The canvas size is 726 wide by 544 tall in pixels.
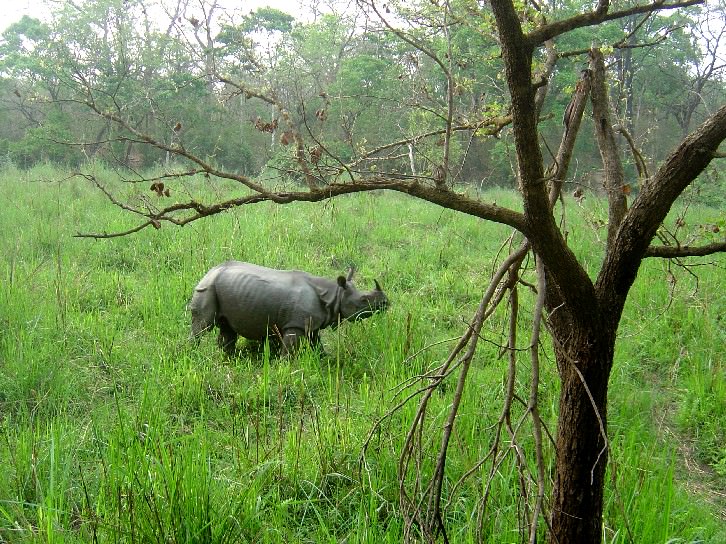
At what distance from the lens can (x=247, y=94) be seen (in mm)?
2197

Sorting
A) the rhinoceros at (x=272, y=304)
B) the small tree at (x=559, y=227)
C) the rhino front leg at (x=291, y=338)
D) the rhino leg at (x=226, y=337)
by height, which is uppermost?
the small tree at (x=559, y=227)

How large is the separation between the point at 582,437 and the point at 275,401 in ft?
8.16

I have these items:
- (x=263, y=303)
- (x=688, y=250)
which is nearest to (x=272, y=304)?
(x=263, y=303)

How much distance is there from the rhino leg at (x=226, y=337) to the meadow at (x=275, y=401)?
0.22 m

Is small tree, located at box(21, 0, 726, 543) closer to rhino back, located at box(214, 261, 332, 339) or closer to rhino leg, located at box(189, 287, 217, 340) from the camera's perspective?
rhino back, located at box(214, 261, 332, 339)

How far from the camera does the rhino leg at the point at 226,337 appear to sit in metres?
5.05

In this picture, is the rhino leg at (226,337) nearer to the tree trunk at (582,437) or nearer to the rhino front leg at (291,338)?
the rhino front leg at (291,338)

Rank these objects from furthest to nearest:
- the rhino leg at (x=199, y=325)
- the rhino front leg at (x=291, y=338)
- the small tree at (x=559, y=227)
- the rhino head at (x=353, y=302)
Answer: the rhino head at (x=353, y=302) → the rhino leg at (x=199, y=325) → the rhino front leg at (x=291, y=338) → the small tree at (x=559, y=227)

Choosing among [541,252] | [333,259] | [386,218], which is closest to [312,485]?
[541,252]

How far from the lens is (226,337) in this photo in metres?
5.19

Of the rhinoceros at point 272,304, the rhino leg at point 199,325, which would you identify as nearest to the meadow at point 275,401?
the rhino leg at point 199,325

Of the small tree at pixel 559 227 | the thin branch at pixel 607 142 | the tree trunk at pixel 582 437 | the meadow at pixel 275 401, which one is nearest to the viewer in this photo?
the small tree at pixel 559 227

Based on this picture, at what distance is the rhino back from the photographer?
4.89 meters

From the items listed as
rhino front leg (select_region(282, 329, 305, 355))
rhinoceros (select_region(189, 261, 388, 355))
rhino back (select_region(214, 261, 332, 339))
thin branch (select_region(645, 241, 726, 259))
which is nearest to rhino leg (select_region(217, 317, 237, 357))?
rhinoceros (select_region(189, 261, 388, 355))
